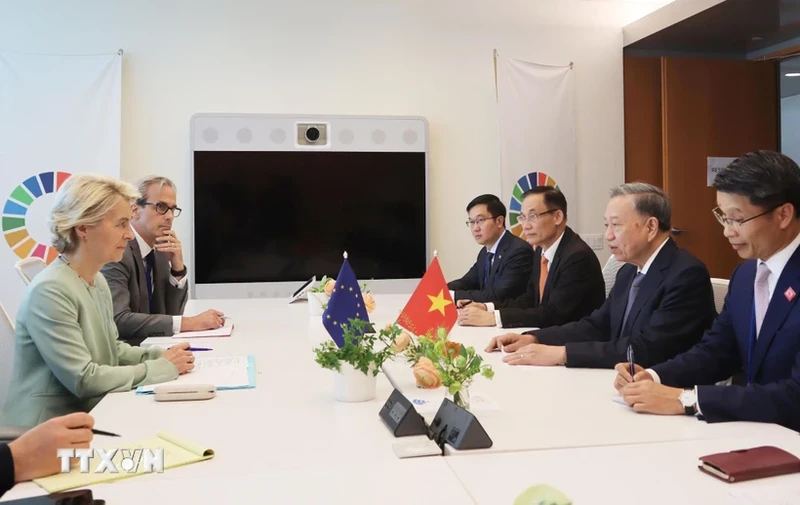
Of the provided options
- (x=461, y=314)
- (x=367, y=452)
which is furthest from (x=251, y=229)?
(x=367, y=452)

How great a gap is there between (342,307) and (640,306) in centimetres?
114

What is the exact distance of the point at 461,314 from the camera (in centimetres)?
304

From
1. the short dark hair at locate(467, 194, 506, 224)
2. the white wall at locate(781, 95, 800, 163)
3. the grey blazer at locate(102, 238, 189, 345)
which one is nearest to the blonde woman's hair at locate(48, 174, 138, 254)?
the grey blazer at locate(102, 238, 189, 345)

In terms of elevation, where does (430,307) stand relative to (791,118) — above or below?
below

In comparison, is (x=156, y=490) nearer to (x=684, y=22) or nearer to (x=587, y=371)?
(x=587, y=371)

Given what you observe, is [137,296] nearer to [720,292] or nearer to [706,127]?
[720,292]

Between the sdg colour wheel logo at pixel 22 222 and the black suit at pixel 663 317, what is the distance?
3992 mm

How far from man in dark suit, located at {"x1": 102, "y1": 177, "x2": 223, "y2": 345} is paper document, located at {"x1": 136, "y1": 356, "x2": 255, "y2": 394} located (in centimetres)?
62

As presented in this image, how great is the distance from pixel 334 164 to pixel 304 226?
53 centimetres

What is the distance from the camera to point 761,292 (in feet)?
6.40

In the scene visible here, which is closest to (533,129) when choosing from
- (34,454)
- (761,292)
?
(761,292)

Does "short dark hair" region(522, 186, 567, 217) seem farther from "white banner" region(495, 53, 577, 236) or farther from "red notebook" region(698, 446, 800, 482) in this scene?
"red notebook" region(698, 446, 800, 482)

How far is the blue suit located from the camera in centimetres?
157

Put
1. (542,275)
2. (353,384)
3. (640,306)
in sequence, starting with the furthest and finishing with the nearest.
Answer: (542,275), (640,306), (353,384)
